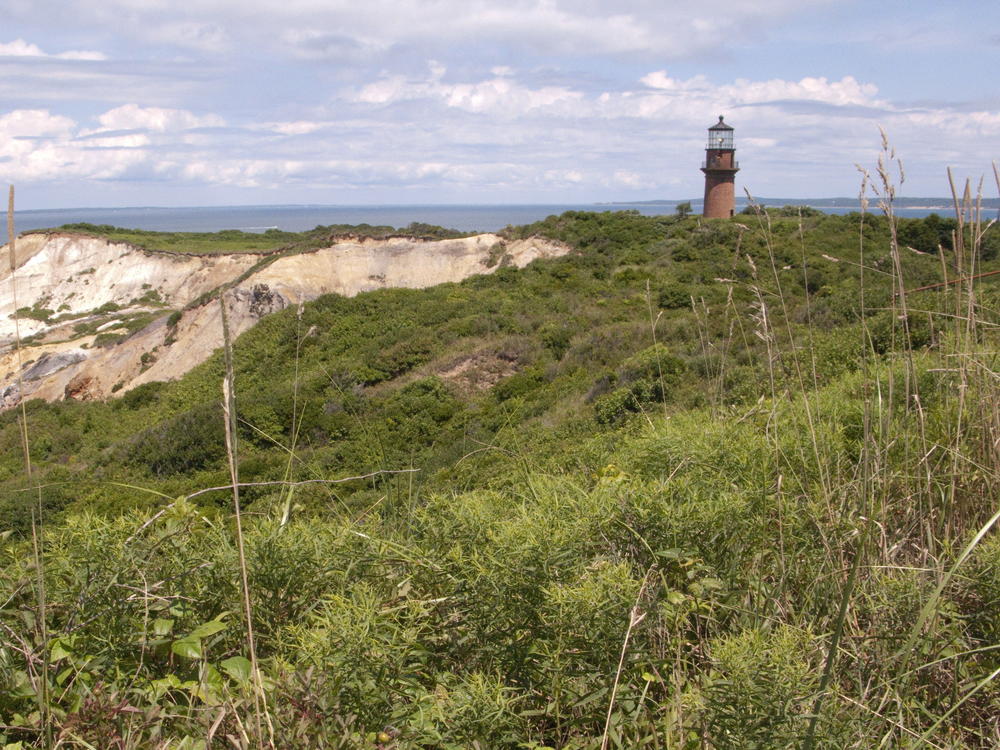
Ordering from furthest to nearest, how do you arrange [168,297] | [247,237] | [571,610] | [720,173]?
[247,237], [168,297], [720,173], [571,610]

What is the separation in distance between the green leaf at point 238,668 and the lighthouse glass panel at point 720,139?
1567 inches

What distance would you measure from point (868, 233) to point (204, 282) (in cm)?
3143

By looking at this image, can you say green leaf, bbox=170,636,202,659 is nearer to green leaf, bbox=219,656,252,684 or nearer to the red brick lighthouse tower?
green leaf, bbox=219,656,252,684

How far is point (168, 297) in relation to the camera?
1663 inches

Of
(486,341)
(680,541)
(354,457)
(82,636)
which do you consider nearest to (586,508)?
(680,541)

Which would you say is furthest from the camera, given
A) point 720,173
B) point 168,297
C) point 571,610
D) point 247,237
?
point 247,237

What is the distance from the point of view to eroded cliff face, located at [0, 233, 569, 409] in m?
27.9

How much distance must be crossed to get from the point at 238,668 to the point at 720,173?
128 feet

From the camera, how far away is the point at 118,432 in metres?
21.0

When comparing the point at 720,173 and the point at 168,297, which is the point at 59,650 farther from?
the point at 168,297

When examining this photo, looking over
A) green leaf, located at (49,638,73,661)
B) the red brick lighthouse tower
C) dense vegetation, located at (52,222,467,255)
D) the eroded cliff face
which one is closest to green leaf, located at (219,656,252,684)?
green leaf, located at (49,638,73,661)

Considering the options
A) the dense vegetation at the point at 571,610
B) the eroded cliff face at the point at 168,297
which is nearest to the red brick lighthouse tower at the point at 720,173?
the eroded cliff face at the point at 168,297

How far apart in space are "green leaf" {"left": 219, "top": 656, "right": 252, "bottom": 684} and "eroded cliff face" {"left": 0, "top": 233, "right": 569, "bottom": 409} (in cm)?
2300

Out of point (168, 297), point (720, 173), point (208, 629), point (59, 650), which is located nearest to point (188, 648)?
point (208, 629)
